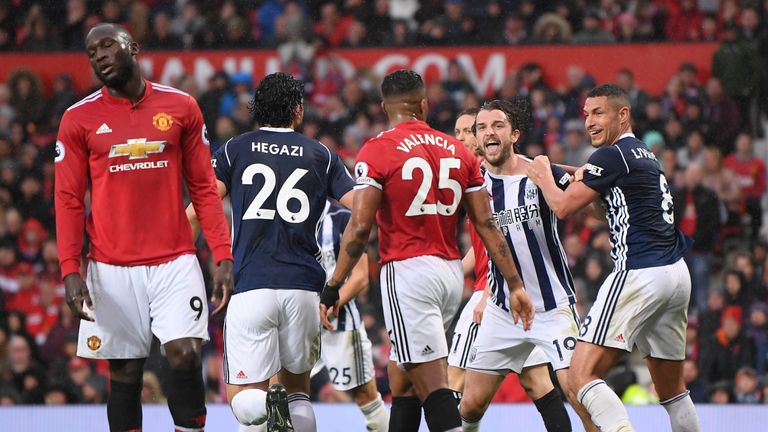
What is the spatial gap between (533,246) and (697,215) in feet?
20.2

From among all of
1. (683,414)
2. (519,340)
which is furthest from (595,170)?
(683,414)

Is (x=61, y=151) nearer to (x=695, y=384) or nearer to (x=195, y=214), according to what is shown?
(x=195, y=214)

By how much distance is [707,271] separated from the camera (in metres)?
12.4

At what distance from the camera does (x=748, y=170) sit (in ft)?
44.3

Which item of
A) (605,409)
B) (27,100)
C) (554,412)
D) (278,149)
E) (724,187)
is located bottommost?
(554,412)

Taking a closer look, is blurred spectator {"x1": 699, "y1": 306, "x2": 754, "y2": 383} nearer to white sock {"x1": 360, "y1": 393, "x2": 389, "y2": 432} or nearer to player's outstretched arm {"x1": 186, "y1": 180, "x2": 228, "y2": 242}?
A: white sock {"x1": 360, "y1": 393, "x2": 389, "y2": 432}

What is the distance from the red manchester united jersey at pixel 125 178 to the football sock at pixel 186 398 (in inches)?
22.9

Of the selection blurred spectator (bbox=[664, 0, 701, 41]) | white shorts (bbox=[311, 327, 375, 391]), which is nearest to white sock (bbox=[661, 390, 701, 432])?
white shorts (bbox=[311, 327, 375, 391])

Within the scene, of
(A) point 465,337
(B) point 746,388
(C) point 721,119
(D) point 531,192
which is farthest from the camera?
(C) point 721,119

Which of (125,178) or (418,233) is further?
(418,233)

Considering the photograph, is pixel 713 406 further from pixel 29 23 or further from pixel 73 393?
pixel 29 23

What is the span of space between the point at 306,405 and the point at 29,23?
36.9 ft

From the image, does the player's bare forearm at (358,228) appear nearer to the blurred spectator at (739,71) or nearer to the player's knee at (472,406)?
the player's knee at (472,406)

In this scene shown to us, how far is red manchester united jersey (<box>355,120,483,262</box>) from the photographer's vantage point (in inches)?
246
